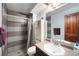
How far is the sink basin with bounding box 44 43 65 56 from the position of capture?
1.16m

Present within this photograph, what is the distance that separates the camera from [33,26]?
A: 1.32 meters

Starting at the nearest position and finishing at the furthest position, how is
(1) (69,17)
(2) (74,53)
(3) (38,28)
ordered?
(2) (74,53), (1) (69,17), (3) (38,28)

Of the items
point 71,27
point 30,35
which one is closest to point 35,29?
point 30,35

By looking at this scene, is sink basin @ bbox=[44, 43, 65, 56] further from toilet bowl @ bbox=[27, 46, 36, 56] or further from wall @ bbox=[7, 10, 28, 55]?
wall @ bbox=[7, 10, 28, 55]

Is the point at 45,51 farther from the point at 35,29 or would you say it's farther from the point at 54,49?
the point at 35,29

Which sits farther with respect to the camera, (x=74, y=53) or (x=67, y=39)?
(x=67, y=39)

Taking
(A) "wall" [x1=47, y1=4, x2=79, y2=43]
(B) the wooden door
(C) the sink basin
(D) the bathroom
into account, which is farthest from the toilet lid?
(B) the wooden door

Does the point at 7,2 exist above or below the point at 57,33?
above

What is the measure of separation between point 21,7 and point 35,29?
448 mm

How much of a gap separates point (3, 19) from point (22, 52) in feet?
2.08

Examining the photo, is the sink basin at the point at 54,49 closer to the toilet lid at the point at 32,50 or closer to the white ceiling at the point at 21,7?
the toilet lid at the point at 32,50

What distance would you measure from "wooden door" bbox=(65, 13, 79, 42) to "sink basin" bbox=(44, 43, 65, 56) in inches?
8.2

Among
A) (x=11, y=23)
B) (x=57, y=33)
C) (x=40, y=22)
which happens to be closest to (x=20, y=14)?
(x=11, y=23)

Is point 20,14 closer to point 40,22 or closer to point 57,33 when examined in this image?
point 40,22
